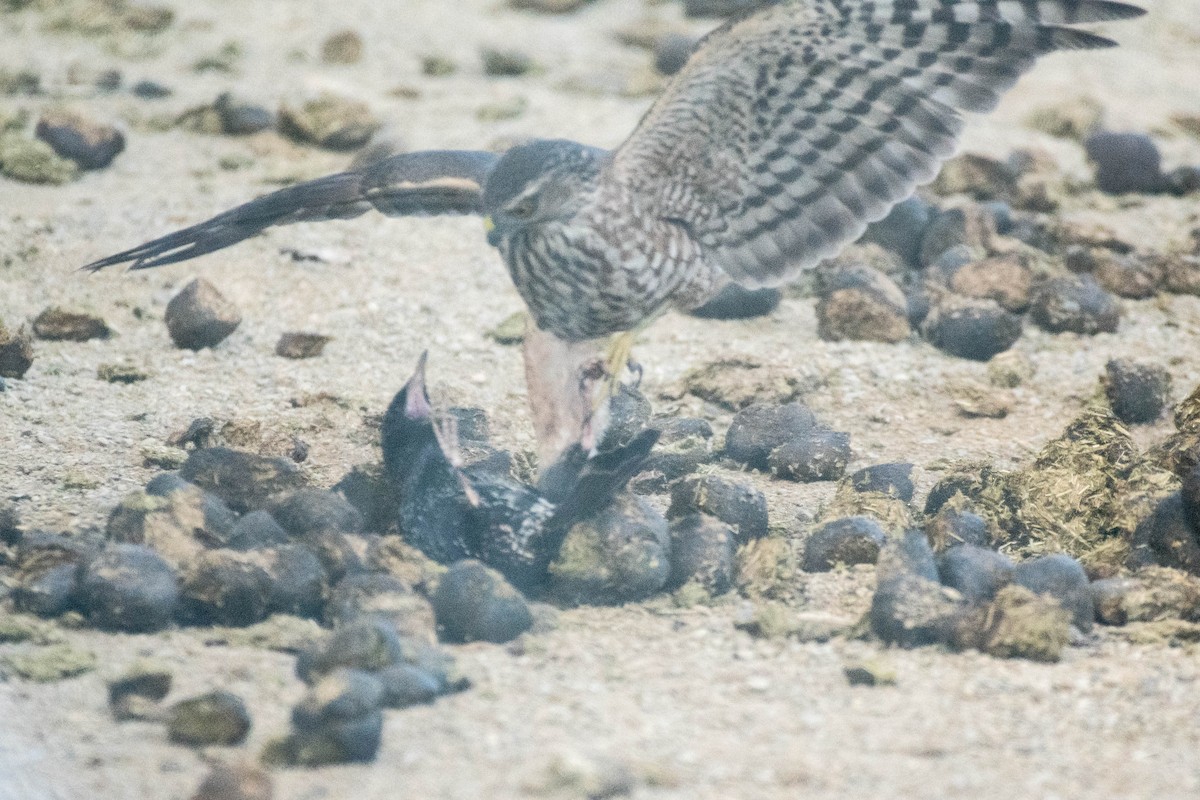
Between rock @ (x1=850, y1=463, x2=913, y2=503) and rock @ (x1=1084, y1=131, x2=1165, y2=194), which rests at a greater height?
rock @ (x1=1084, y1=131, x2=1165, y2=194)

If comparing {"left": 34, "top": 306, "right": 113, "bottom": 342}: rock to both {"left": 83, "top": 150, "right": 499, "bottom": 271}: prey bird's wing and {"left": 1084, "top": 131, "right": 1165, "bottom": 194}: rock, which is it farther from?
{"left": 1084, "top": 131, "right": 1165, "bottom": 194}: rock

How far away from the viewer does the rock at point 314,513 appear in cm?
411

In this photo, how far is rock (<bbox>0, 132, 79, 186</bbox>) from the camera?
7.09 m

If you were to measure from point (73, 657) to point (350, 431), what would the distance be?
1875 millimetres

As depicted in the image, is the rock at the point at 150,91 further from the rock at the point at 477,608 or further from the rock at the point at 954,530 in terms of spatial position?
the rock at the point at 954,530

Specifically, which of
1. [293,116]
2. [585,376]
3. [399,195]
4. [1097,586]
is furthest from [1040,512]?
[293,116]

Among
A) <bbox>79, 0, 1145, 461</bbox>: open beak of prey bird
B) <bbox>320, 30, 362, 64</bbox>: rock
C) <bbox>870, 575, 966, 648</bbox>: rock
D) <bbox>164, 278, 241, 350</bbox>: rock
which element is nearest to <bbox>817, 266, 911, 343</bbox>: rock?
<bbox>79, 0, 1145, 461</bbox>: open beak of prey bird

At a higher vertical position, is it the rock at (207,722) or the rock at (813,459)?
the rock at (207,722)

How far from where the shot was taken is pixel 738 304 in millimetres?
6266

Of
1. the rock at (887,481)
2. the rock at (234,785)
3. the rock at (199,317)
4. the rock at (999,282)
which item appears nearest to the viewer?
the rock at (234,785)

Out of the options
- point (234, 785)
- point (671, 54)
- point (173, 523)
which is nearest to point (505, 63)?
point (671, 54)

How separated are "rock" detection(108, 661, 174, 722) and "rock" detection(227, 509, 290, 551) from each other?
0.63 m

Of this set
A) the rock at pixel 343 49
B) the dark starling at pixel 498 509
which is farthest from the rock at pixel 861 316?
the rock at pixel 343 49

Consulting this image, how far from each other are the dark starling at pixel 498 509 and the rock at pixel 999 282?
2672 millimetres
